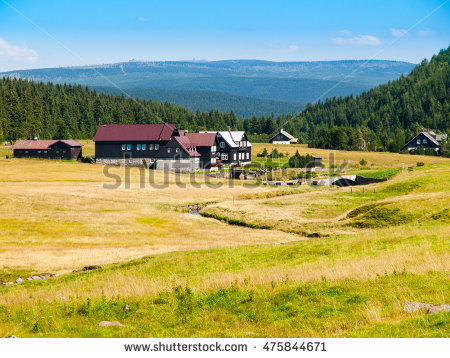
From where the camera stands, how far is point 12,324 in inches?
604

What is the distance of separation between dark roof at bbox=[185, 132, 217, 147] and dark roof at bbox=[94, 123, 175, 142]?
203 inches

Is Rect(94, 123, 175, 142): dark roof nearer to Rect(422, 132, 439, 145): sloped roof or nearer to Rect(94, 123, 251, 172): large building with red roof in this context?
Rect(94, 123, 251, 172): large building with red roof

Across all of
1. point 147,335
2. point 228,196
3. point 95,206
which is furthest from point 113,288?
point 228,196

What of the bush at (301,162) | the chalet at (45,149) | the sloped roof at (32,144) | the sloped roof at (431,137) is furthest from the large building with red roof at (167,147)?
the sloped roof at (431,137)

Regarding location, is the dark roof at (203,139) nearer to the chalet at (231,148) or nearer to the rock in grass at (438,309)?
the chalet at (231,148)

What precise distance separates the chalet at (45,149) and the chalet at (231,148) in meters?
39.1

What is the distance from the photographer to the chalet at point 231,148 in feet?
370

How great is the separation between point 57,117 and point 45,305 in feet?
566

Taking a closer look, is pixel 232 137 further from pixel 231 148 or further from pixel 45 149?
pixel 45 149

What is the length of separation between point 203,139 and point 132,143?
18005 mm

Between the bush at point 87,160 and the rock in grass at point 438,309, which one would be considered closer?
the rock in grass at point 438,309

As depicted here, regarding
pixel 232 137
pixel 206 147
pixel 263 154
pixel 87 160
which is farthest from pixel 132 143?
pixel 263 154

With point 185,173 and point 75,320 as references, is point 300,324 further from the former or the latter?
point 185,173

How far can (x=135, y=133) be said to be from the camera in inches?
4414
